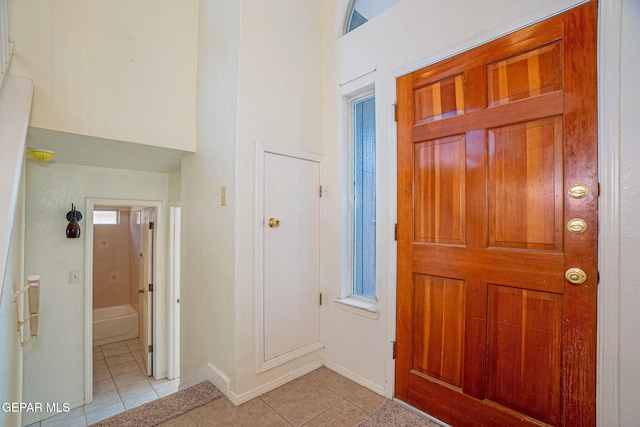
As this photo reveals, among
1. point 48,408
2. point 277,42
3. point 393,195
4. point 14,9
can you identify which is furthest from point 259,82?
point 48,408

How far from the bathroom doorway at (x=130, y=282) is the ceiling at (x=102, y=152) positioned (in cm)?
48

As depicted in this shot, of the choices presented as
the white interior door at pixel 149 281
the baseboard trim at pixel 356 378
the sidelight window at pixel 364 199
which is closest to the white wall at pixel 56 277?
the white interior door at pixel 149 281

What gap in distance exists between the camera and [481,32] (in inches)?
62.2

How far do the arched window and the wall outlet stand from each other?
3344 millimetres

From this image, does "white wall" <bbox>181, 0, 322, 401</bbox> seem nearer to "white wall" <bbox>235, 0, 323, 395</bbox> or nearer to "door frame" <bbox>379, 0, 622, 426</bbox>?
"white wall" <bbox>235, 0, 323, 395</bbox>

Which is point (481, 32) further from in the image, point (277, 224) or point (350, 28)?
point (277, 224)

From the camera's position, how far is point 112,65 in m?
2.14

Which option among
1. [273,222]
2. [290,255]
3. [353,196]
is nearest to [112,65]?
[273,222]

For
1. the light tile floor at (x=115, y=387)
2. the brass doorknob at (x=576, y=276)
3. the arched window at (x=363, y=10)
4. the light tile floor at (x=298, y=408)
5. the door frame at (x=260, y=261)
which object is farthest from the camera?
the light tile floor at (x=115, y=387)

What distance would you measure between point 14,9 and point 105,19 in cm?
48

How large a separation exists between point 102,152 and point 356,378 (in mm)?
2680

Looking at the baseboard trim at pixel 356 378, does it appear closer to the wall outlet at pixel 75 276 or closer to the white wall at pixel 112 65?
the white wall at pixel 112 65

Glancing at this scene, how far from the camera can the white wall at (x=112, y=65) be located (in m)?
1.90

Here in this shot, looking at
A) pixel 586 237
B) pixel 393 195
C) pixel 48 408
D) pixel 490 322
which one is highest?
pixel 393 195
